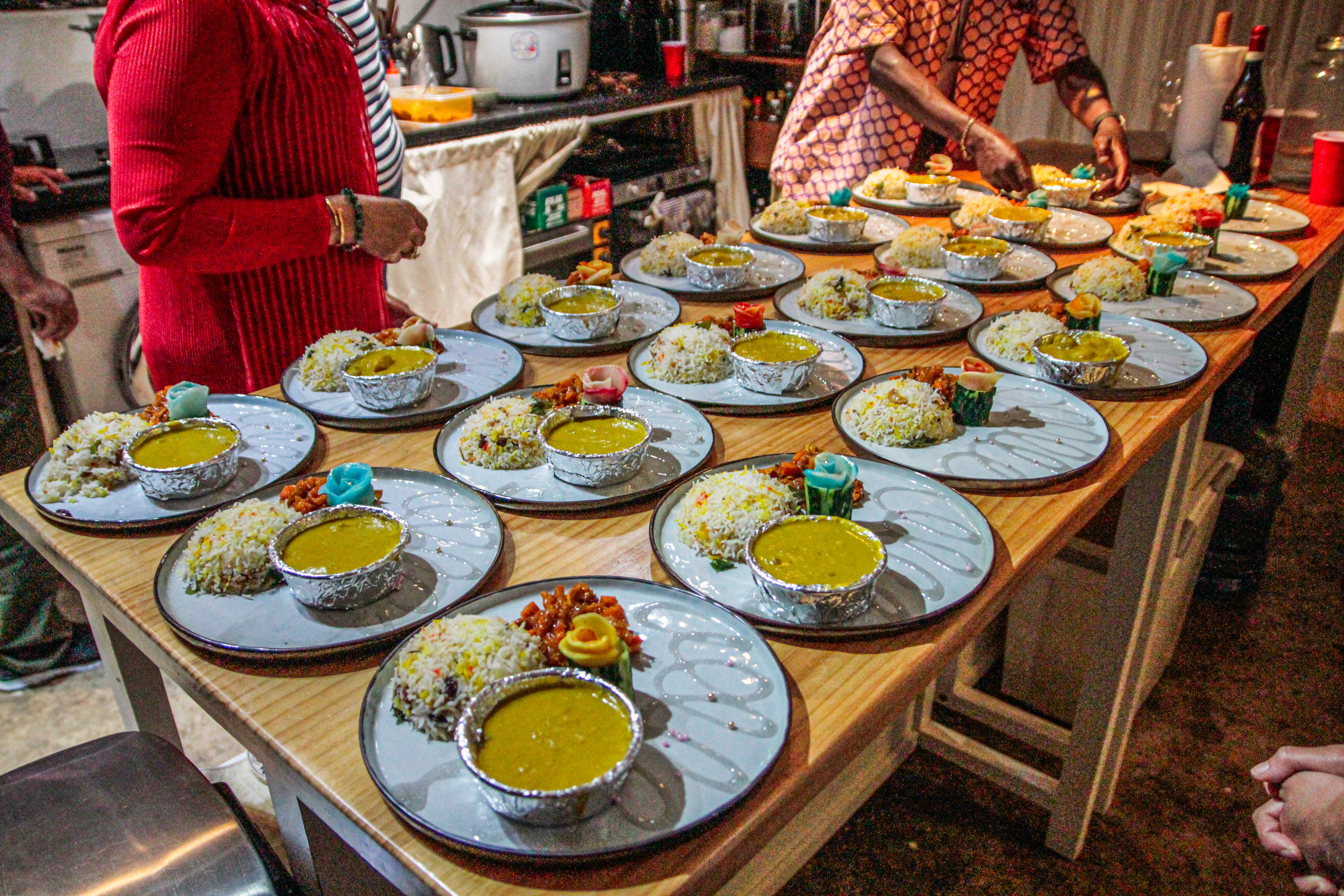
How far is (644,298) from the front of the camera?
199 centimetres

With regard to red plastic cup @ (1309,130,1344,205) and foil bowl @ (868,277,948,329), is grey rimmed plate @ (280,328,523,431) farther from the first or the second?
red plastic cup @ (1309,130,1344,205)

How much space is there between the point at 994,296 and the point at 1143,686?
1.26 m

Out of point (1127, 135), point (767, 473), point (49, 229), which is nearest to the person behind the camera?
point (767, 473)

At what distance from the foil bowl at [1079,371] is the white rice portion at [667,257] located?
824 millimetres

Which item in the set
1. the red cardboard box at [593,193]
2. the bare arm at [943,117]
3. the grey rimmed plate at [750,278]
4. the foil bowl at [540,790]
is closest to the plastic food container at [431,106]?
the red cardboard box at [593,193]

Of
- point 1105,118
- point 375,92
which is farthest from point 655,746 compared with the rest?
point 1105,118

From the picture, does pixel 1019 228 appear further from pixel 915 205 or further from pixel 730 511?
pixel 730 511

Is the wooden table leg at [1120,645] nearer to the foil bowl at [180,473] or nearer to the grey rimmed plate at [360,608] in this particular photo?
the grey rimmed plate at [360,608]

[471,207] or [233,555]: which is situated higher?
[233,555]

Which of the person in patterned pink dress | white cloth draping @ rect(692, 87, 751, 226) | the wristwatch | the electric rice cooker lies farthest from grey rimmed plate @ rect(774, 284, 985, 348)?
white cloth draping @ rect(692, 87, 751, 226)

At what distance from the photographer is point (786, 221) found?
2.39 m

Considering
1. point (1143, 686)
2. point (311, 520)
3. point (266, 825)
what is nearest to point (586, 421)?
point (311, 520)

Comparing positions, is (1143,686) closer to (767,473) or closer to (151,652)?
(767,473)

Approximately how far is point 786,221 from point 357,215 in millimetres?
1120
